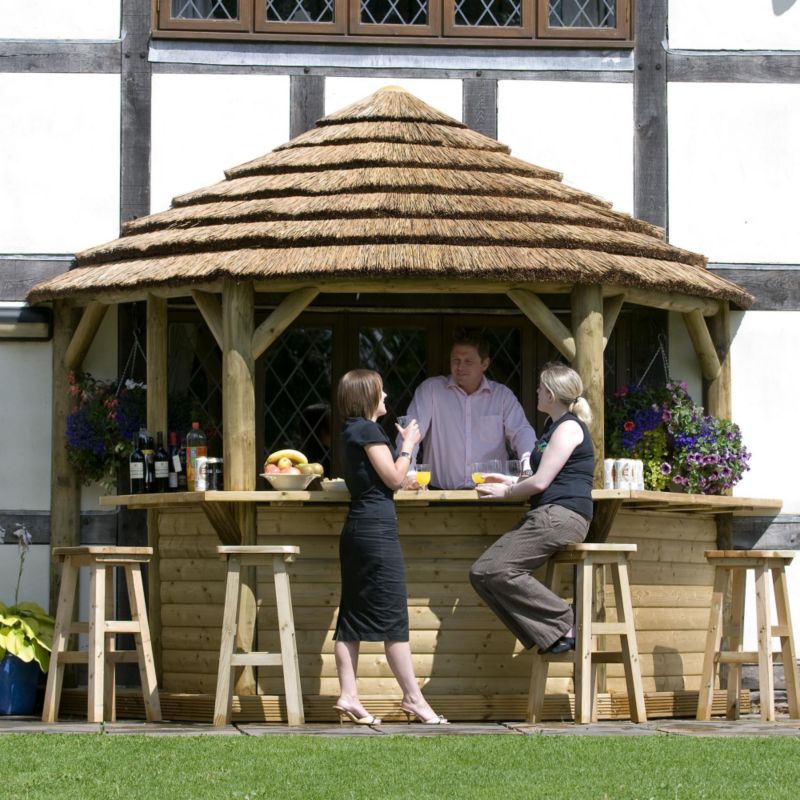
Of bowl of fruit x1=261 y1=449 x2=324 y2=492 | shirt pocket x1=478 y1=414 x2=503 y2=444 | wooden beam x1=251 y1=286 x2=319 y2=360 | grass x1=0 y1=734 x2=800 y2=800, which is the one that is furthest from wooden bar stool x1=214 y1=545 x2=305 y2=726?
shirt pocket x1=478 y1=414 x2=503 y2=444

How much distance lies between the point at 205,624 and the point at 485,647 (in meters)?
1.51

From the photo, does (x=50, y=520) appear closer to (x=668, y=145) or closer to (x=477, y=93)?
(x=477, y=93)

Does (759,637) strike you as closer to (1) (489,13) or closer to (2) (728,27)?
(2) (728,27)

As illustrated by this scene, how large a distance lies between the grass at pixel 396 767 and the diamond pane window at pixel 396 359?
3.69 metres

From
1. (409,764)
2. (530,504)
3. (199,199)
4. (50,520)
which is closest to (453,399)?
(530,504)

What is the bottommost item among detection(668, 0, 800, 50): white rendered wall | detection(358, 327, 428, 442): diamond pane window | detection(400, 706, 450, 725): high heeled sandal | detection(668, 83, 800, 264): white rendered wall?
detection(400, 706, 450, 725): high heeled sandal

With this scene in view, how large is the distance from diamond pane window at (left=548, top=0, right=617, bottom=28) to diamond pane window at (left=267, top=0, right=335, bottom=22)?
1375 mm

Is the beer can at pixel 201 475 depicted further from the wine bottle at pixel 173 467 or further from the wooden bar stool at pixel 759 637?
the wooden bar stool at pixel 759 637

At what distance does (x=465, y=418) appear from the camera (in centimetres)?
984

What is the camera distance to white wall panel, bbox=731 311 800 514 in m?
10.6

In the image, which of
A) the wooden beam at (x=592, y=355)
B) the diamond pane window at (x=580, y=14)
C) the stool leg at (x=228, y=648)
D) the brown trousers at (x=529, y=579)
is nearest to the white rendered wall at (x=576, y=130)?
the diamond pane window at (x=580, y=14)

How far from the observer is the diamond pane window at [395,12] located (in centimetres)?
1090

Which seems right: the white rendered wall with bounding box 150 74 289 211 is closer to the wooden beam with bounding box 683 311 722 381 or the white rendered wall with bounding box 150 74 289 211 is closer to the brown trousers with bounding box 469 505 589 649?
the wooden beam with bounding box 683 311 722 381

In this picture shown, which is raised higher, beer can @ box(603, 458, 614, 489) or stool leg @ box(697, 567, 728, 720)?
beer can @ box(603, 458, 614, 489)
